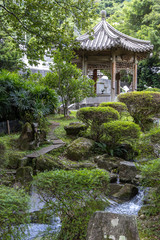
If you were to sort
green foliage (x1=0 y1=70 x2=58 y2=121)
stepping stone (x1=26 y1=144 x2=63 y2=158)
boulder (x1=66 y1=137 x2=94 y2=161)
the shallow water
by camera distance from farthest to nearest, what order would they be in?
1. green foliage (x1=0 y1=70 x2=58 y2=121)
2. boulder (x1=66 y1=137 x2=94 y2=161)
3. stepping stone (x1=26 y1=144 x2=63 y2=158)
4. the shallow water

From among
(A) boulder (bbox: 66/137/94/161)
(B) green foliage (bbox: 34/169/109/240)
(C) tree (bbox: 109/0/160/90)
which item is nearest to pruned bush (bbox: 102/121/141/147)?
(A) boulder (bbox: 66/137/94/161)

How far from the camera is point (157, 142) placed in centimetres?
513

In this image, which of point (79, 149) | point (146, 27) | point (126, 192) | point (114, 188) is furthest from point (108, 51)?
point (146, 27)

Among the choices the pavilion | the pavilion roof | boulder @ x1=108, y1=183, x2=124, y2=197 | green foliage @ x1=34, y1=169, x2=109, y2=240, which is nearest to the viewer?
green foliage @ x1=34, y1=169, x2=109, y2=240

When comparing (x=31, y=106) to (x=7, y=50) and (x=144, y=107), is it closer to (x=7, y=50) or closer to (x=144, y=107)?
(x=144, y=107)

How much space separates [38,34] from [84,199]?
14.6 ft

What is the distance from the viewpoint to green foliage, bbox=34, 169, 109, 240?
2578 mm

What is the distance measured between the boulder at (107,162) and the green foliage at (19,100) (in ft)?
7.13

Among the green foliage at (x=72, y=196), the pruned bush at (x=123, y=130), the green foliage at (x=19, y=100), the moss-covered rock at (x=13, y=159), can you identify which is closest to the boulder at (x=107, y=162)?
the pruned bush at (x=123, y=130)

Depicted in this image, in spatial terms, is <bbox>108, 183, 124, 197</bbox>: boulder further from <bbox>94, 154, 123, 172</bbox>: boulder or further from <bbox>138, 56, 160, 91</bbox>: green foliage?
<bbox>138, 56, 160, 91</bbox>: green foliage

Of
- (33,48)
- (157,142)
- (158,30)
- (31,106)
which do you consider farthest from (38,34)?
(158,30)

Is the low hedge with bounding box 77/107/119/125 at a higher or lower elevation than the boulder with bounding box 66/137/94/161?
higher

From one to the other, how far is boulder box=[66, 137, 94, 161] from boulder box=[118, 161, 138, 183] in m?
1.17

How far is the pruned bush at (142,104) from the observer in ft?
29.3
